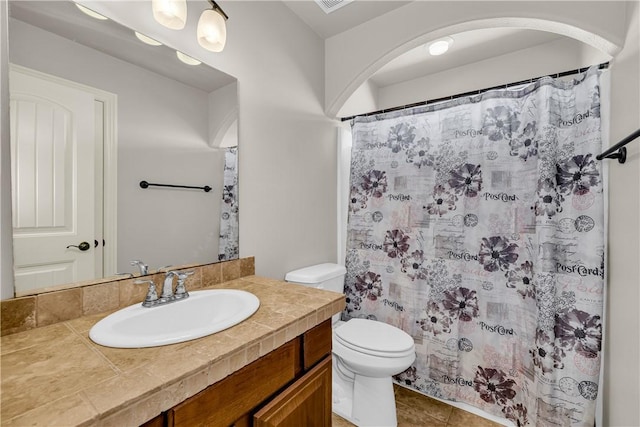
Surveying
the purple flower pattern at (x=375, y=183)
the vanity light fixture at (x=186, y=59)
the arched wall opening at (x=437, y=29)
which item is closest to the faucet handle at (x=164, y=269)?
the vanity light fixture at (x=186, y=59)

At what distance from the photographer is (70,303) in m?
0.86

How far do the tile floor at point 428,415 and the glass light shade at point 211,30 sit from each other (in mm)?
2090

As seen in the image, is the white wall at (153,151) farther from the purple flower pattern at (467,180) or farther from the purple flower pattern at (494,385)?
the purple flower pattern at (494,385)

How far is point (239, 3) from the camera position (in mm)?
1423

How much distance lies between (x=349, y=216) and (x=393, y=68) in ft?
4.29

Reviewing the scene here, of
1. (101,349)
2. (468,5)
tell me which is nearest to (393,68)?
(468,5)

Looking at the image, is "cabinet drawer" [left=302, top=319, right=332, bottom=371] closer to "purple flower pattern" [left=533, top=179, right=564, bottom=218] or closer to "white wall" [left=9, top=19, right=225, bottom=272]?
"white wall" [left=9, top=19, right=225, bottom=272]

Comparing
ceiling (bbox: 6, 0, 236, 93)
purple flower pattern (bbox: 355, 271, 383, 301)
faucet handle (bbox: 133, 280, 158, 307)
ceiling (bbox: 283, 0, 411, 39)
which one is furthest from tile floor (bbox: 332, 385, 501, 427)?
ceiling (bbox: 283, 0, 411, 39)

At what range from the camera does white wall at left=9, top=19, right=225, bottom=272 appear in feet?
2.91

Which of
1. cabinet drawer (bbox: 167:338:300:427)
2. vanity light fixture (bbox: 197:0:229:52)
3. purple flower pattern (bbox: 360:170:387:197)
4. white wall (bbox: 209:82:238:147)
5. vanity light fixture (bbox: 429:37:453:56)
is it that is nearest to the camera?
cabinet drawer (bbox: 167:338:300:427)

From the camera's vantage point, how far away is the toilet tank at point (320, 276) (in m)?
1.67

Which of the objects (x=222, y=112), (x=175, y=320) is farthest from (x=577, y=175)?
(x=175, y=320)

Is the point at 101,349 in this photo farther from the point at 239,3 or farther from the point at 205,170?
the point at 239,3

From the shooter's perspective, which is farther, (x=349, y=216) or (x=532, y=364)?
(x=349, y=216)
